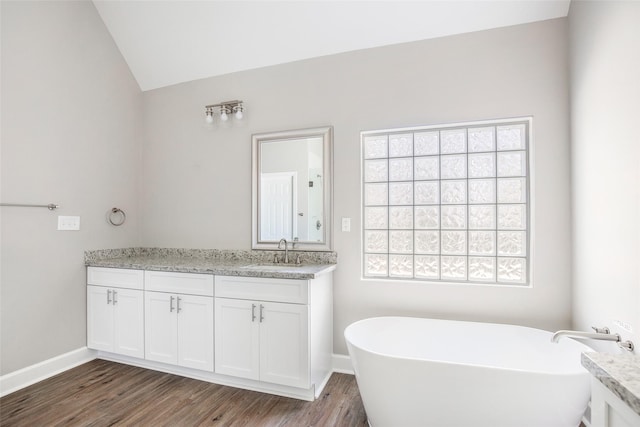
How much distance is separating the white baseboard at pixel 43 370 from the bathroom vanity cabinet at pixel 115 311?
0.11 metres

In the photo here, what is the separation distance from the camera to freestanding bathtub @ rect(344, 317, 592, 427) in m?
1.52

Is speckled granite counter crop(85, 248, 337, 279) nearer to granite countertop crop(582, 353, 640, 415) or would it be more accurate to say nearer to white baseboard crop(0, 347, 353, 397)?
white baseboard crop(0, 347, 353, 397)

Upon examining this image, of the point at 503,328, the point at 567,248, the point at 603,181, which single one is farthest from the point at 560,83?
the point at 503,328

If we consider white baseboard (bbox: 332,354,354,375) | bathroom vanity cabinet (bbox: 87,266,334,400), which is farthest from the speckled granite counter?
white baseboard (bbox: 332,354,354,375)

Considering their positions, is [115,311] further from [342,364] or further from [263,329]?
[342,364]

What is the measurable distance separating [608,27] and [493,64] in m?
0.72

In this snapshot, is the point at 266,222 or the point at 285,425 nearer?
the point at 285,425

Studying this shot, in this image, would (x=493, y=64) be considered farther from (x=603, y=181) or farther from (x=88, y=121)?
(x=88, y=121)

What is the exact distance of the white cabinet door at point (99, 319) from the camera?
2746 mm

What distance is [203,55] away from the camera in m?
2.97

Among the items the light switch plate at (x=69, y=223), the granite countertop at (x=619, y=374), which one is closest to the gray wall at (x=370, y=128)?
the light switch plate at (x=69, y=223)

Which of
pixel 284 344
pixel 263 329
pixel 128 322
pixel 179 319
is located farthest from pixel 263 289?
pixel 128 322

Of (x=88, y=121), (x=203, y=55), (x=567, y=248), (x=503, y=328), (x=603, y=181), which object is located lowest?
(x=503, y=328)

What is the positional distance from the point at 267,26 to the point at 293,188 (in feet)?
4.44
